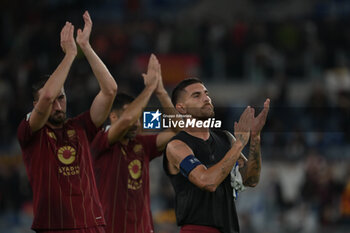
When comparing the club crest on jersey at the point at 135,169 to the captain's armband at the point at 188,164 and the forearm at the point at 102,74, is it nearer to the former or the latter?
the forearm at the point at 102,74

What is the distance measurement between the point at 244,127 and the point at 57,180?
1727 mm

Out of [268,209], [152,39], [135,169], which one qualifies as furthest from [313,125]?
[135,169]

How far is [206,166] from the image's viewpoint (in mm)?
6902

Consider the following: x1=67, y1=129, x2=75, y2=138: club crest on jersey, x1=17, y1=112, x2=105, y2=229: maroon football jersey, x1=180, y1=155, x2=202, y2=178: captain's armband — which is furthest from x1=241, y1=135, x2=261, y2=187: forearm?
x1=67, y1=129, x2=75, y2=138: club crest on jersey

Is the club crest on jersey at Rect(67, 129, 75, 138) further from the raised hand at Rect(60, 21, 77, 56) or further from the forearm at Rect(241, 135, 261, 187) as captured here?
the forearm at Rect(241, 135, 261, 187)

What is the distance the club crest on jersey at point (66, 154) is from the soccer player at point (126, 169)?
0.94 meters

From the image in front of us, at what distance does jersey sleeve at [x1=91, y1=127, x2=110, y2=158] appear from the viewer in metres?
8.09

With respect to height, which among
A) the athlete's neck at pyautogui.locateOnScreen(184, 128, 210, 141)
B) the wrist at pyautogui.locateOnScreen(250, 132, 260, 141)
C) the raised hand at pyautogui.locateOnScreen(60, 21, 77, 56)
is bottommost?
the wrist at pyautogui.locateOnScreen(250, 132, 260, 141)

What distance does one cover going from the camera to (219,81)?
2053cm

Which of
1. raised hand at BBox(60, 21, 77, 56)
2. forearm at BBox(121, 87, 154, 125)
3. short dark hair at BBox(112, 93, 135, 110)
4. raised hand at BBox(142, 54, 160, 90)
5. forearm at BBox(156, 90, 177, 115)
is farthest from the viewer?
short dark hair at BBox(112, 93, 135, 110)

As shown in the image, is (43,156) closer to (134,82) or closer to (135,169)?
(135,169)

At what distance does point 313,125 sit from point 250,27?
5.18 m

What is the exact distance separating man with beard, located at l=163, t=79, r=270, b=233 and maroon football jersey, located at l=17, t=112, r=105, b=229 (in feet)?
2.59

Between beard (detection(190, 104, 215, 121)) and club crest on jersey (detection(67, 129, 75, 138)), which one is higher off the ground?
beard (detection(190, 104, 215, 121))
